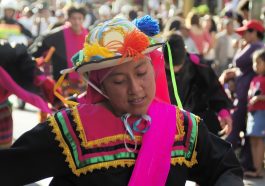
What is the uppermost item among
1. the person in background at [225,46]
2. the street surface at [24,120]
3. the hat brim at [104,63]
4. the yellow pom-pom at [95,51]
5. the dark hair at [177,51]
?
the yellow pom-pom at [95,51]

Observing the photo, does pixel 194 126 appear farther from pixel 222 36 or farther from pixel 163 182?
pixel 222 36

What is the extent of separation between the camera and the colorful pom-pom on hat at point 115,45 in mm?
2699

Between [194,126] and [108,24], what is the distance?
0.57 meters

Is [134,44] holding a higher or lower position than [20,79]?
higher

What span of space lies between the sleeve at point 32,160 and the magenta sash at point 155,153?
11.8 inches

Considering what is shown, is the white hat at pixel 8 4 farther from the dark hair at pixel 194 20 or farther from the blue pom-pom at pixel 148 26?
the blue pom-pom at pixel 148 26

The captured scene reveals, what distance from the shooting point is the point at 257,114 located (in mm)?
6953

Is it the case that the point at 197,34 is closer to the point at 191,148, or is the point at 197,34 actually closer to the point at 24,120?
the point at 24,120

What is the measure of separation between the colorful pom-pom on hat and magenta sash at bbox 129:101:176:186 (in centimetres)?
30

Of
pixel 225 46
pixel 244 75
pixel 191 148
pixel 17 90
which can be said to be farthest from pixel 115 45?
pixel 225 46

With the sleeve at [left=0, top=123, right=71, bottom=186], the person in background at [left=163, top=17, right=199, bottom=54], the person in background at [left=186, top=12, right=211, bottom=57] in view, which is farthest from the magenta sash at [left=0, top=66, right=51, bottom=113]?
the person in background at [left=186, top=12, right=211, bottom=57]

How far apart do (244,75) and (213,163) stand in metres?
4.51

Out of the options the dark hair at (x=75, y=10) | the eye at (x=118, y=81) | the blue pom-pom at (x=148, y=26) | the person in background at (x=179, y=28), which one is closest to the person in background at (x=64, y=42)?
the dark hair at (x=75, y=10)

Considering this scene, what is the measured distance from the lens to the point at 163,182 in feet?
9.00
